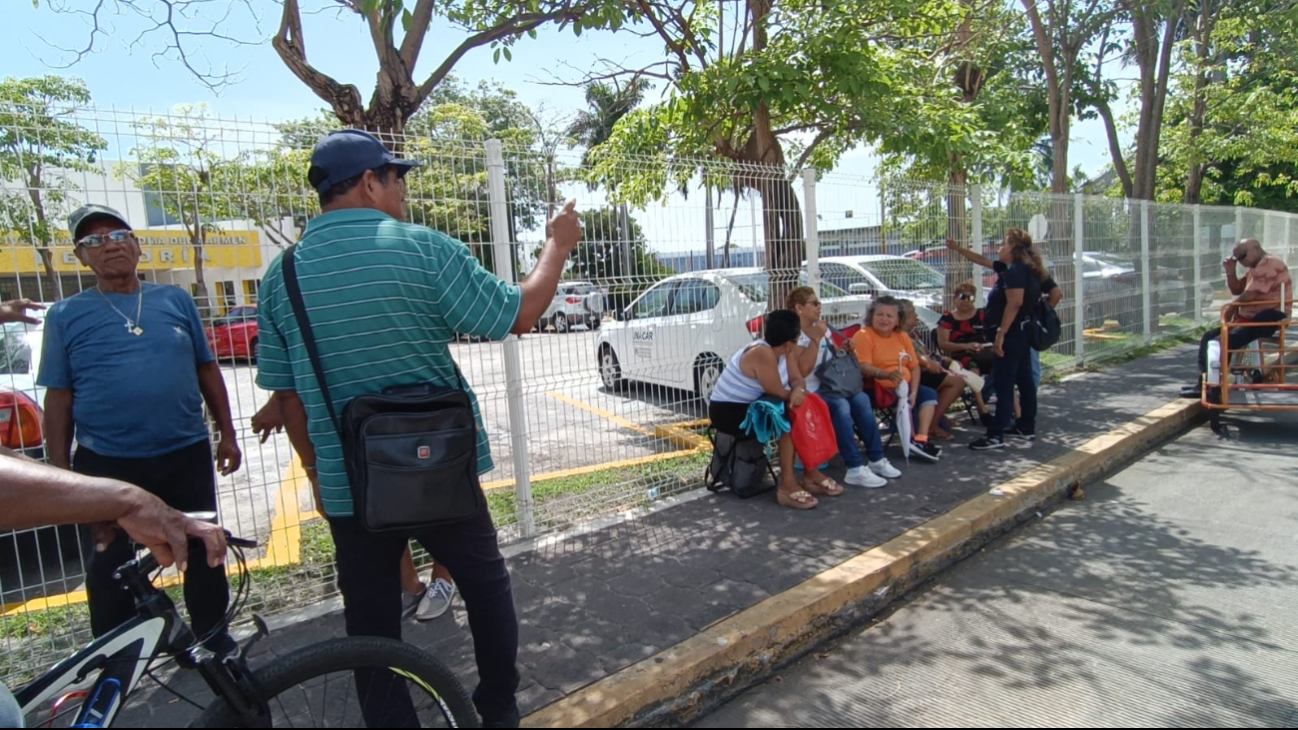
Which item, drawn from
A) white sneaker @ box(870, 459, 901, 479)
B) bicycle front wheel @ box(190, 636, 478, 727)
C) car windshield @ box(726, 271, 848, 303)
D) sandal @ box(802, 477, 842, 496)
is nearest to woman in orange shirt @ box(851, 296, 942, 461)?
white sneaker @ box(870, 459, 901, 479)

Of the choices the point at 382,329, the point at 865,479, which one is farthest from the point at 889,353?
the point at 382,329

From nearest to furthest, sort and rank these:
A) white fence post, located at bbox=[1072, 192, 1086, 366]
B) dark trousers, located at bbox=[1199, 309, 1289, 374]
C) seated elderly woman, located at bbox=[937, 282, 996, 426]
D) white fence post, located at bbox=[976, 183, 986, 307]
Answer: seated elderly woman, located at bbox=[937, 282, 996, 426] → dark trousers, located at bbox=[1199, 309, 1289, 374] → white fence post, located at bbox=[976, 183, 986, 307] → white fence post, located at bbox=[1072, 192, 1086, 366]

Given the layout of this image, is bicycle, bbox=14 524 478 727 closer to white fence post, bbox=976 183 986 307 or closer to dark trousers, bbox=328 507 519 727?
dark trousers, bbox=328 507 519 727

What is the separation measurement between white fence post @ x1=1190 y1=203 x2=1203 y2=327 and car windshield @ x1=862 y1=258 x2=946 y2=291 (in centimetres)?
799

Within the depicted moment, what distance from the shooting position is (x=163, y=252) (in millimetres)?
3314

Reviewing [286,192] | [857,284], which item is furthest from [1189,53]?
[286,192]

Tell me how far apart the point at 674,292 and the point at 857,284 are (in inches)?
91.0

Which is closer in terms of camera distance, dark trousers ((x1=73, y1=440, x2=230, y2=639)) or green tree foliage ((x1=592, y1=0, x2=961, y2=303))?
dark trousers ((x1=73, y1=440, x2=230, y2=639))

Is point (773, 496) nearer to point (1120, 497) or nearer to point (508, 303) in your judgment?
point (1120, 497)

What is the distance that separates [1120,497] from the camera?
5367 mm

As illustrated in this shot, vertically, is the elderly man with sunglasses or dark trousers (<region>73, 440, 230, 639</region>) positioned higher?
the elderly man with sunglasses

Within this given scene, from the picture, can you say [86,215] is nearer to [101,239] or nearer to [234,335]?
[101,239]

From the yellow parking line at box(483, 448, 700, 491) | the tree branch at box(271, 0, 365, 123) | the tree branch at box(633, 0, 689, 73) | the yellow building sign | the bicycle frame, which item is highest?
the tree branch at box(633, 0, 689, 73)

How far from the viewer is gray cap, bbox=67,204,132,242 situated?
2844 mm
